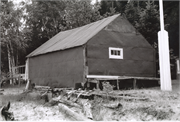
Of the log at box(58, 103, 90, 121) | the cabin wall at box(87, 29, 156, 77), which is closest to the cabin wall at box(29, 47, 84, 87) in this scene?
the cabin wall at box(87, 29, 156, 77)

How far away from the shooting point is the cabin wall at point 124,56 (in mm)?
16656

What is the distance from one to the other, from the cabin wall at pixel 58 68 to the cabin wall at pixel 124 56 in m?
0.85

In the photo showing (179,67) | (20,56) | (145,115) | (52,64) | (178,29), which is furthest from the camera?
(20,56)

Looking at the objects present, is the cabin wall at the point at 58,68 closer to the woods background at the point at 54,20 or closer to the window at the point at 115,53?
the window at the point at 115,53

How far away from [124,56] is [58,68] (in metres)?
4.50

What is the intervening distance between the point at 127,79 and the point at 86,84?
3.01 m

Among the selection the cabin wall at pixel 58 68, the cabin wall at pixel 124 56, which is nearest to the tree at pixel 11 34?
the cabin wall at pixel 58 68

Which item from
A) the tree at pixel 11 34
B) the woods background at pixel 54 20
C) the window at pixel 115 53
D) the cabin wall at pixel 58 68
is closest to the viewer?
the cabin wall at pixel 58 68

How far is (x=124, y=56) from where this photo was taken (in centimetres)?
1777

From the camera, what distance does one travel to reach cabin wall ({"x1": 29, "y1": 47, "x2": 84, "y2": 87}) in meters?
16.8

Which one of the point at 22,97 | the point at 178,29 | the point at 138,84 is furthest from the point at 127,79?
the point at 178,29

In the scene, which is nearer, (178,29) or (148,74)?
(148,74)

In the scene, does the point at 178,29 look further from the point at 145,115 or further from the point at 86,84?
the point at 145,115

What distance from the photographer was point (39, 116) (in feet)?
32.7
